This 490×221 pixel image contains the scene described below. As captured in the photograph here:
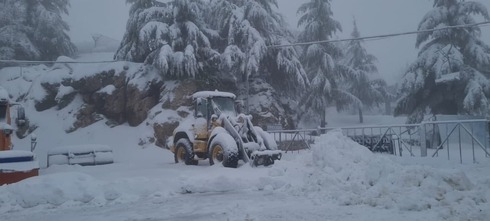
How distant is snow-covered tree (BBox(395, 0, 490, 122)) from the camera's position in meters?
23.4

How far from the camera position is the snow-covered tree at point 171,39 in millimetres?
23038

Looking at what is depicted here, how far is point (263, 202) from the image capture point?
846 centimetres

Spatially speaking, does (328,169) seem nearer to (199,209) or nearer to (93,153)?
(199,209)

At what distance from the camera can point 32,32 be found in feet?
96.8

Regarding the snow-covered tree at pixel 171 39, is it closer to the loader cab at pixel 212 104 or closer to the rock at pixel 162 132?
the rock at pixel 162 132

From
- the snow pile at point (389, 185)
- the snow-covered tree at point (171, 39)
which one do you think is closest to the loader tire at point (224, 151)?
the snow pile at point (389, 185)

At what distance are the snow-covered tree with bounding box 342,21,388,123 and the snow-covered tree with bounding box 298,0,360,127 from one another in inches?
187

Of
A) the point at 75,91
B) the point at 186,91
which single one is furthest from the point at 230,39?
the point at 75,91

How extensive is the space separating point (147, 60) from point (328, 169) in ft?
53.5

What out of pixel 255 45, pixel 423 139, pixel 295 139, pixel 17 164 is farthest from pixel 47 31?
pixel 423 139

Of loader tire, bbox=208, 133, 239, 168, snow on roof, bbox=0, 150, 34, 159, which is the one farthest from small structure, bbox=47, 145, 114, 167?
snow on roof, bbox=0, 150, 34, 159

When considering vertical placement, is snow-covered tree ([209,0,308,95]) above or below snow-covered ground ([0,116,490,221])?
above

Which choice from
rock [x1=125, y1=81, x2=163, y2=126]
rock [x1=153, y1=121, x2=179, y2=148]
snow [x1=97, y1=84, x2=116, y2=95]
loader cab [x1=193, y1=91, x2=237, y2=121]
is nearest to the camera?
loader cab [x1=193, y1=91, x2=237, y2=121]

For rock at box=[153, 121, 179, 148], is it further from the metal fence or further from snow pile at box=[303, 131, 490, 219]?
snow pile at box=[303, 131, 490, 219]
